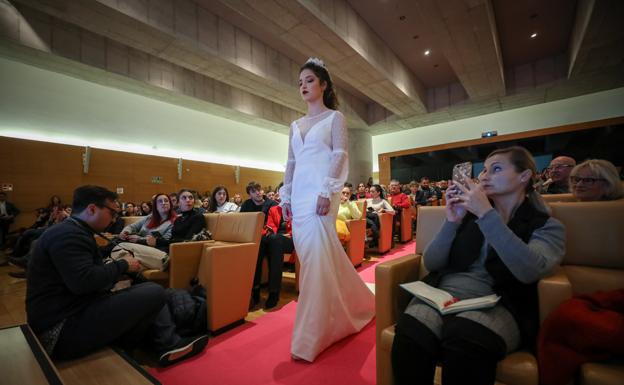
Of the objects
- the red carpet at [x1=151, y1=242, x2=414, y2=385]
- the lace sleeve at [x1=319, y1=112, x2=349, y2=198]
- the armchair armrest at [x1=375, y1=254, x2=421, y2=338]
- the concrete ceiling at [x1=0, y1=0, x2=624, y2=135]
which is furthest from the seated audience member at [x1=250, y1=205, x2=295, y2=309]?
the concrete ceiling at [x1=0, y1=0, x2=624, y2=135]

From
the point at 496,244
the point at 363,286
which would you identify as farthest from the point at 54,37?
the point at 496,244

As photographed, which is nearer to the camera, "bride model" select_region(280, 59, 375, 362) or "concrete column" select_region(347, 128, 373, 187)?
"bride model" select_region(280, 59, 375, 362)

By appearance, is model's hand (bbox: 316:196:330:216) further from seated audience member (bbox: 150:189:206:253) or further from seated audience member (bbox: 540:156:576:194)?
seated audience member (bbox: 540:156:576:194)

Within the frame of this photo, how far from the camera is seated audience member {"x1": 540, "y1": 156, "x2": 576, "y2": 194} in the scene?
277 cm

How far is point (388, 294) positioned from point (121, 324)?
1302 millimetres

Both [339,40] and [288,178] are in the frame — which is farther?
[339,40]

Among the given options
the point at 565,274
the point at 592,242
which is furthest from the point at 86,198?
the point at 592,242

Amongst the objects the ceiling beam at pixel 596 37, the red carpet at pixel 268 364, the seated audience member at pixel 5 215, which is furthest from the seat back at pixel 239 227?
the seated audience member at pixel 5 215

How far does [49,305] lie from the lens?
1.28 meters

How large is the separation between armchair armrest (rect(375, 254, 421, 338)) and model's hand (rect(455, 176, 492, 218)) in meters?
Answer: 0.39

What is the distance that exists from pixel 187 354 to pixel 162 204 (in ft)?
6.23

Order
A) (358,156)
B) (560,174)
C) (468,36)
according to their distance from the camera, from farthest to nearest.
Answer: (358,156) → (468,36) → (560,174)

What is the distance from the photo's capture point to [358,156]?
10.9 metres

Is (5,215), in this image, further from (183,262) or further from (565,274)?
(565,274)
